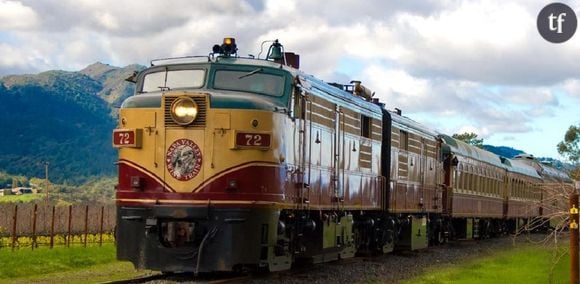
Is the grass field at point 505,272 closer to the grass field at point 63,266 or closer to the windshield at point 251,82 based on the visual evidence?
the windshield at point 251,82

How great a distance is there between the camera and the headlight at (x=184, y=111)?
47.4ft

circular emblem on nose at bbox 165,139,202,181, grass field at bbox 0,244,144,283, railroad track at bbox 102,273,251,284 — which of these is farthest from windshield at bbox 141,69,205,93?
grass field at bbox 0,244,144,283

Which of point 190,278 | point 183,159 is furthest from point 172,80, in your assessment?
point 190,278

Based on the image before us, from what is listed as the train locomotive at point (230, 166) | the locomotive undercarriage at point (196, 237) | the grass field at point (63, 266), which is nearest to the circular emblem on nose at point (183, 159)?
the train locomotive at point (230, 166)

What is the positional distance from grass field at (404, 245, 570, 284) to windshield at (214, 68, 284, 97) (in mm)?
5163

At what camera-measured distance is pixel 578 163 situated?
57.1ft

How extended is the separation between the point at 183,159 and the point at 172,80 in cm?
185

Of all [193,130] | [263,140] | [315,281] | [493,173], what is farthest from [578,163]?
[493,173]

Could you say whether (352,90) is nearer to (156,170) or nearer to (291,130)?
(291,130)

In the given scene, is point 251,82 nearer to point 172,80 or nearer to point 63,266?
point 172,80

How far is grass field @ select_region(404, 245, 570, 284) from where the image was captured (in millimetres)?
17828

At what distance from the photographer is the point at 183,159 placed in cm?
1450

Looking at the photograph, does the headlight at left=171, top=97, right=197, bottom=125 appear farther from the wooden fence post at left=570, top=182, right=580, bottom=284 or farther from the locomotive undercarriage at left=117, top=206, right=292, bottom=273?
the wooden fence post at left=570, top=182, right=580, bottom=284

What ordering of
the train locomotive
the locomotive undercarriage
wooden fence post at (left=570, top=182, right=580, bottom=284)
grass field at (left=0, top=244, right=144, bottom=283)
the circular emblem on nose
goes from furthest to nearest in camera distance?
1. grass field at (left=0, top=244, right=144, bottom=283)
2. the circular emblem on nose
3. the train locomotive
4. the locomotive undercarriage
5. wooden fence post at (left=570, top=182, right=580, bottom=284)
